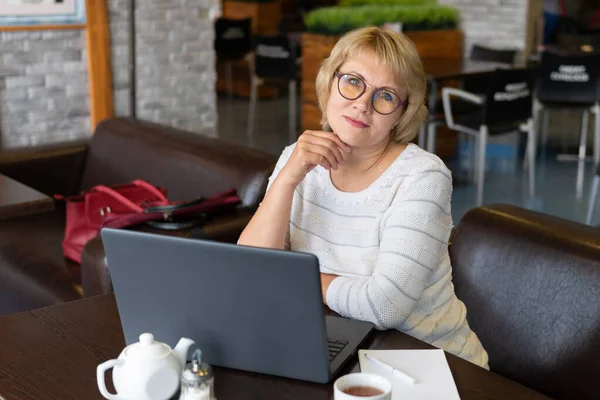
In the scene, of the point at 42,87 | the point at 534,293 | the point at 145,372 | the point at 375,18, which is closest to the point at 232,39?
the point at 375,18

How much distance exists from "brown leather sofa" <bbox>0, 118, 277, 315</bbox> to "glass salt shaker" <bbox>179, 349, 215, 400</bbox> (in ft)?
4.51

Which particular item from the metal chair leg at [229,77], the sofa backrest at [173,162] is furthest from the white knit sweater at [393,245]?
the metal chair leg at [229,77]

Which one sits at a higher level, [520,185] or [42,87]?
[42,87]

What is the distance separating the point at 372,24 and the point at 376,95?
5.21 meters

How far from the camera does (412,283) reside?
1623 mm

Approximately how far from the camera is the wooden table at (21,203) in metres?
2.58

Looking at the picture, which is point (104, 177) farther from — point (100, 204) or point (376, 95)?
point (376, 95)

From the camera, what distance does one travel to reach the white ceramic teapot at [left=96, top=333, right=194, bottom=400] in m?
1.22

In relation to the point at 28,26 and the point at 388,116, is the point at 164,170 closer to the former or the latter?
the point at 28,26

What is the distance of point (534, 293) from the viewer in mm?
1938

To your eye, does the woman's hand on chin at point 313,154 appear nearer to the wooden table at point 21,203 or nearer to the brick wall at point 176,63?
the wooden table at point 21,203

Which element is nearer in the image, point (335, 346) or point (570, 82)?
Result: point (335, 346)

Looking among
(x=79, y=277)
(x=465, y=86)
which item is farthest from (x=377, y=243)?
(x=465, y=86)

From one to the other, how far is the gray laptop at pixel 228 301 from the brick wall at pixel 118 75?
2991 mm
